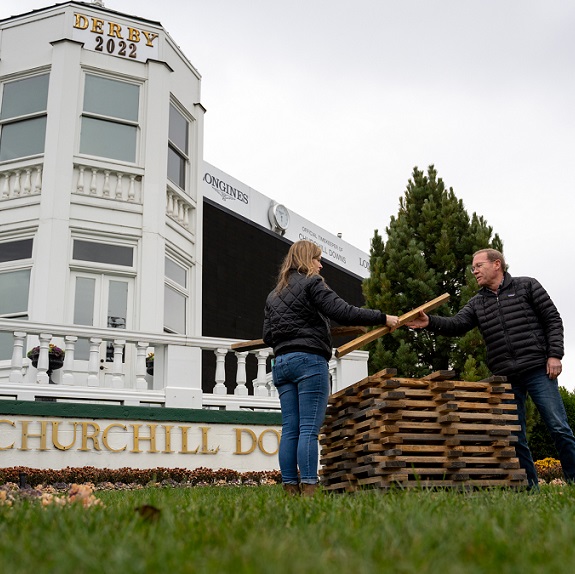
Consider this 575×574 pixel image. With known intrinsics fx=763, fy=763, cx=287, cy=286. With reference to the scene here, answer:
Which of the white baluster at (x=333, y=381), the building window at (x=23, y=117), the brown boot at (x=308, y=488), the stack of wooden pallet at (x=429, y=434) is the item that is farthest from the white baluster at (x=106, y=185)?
the brown boot at (x=308, y=488)

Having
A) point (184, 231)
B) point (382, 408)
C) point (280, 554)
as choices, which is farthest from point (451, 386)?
point (184, 231)

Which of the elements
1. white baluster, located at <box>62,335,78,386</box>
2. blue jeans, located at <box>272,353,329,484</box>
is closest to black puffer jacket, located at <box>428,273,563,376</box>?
blue jeans, located at <box>272,353,329,484</box>

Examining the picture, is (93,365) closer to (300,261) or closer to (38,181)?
(300,261)

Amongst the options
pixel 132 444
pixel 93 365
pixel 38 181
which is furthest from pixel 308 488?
pixel 38 181

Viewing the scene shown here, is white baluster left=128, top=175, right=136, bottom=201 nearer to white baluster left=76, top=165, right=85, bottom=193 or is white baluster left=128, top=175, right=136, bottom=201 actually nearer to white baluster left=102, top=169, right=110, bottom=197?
white baluster left=102, top=169, right=110, bottom=197

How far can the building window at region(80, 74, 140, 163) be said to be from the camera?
55.5ft

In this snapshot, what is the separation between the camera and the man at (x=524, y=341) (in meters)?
6.16

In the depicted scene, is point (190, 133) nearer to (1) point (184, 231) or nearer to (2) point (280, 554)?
(1) point (184, 231)

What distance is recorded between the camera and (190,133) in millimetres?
19125

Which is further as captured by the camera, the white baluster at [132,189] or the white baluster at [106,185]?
the white baluster at [132,189]

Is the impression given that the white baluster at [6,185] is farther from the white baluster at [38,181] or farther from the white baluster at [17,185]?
the white baluster at [38,181]

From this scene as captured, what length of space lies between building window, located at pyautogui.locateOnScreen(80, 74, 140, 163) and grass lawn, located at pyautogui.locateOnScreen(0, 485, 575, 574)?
46.4ft

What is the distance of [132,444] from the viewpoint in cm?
1043

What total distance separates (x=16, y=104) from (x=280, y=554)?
16.9m
